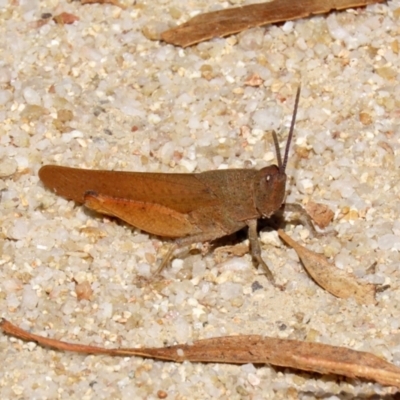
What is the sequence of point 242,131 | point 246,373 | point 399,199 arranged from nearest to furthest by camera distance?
point 246,373, point 399,199, point 242,131

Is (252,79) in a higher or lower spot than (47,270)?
higher

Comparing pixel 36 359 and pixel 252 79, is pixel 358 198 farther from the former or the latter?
pixel 36 359

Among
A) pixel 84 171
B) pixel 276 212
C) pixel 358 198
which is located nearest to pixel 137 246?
pixel 84 171

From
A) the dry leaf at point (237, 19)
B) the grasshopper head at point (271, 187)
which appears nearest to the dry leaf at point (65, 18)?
the dry leaf at point (237, 19)

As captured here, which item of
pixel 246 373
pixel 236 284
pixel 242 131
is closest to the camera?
pixel 246 373

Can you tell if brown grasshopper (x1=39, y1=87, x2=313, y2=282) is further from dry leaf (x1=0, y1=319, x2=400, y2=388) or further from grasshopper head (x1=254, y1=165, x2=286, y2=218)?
dry leaf (x1=0, y1=319, x2=400, y2=388)

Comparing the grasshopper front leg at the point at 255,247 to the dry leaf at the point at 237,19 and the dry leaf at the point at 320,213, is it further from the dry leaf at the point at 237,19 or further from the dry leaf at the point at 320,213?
the dry leaf at the point at 237,19

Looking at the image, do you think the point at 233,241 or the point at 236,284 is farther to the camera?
the point at 233,241
